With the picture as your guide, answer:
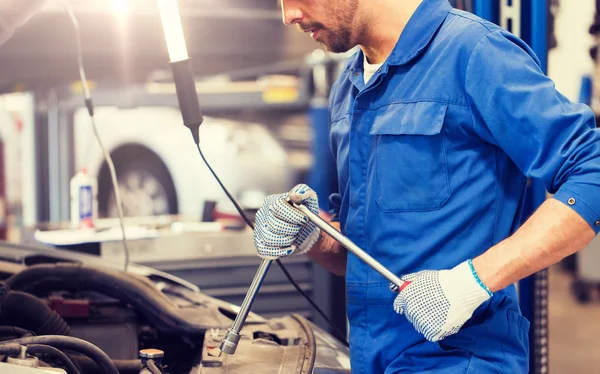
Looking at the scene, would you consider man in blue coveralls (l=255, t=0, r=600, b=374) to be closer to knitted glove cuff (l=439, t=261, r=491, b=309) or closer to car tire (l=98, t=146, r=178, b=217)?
knitted glove cuff (l=439, t=261, r=491, b=309)

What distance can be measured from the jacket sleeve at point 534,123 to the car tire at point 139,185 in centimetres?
406

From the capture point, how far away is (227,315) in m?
2.02

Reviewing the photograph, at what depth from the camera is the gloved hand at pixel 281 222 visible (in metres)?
1.47

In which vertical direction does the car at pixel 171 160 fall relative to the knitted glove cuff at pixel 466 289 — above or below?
below

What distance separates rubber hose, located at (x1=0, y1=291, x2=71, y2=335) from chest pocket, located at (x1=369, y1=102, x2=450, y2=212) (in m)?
0.79

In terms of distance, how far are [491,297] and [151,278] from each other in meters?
1.12

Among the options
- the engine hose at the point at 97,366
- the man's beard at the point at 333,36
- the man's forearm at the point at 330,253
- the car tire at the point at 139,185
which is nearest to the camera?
the man's beard at the point at 333,36

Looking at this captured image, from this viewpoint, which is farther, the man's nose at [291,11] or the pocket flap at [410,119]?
the man's nose at [291,11]

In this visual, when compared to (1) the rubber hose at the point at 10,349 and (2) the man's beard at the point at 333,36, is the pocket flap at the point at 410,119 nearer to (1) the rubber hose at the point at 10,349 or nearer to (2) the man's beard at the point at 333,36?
(2) the man's beard at the point at 333,36

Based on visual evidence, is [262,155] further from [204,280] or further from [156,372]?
[156,372]

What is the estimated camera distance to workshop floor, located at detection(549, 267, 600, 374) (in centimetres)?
457

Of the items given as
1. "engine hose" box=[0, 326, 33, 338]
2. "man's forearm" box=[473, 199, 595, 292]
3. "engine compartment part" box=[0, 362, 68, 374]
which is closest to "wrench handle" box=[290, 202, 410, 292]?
"man's forearm" box=[473, 199, 595, 292]

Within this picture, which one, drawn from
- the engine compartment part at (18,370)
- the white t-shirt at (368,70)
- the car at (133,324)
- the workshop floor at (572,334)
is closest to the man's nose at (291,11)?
the white t-shirt at (368,70)

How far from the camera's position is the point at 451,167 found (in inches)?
56.7
